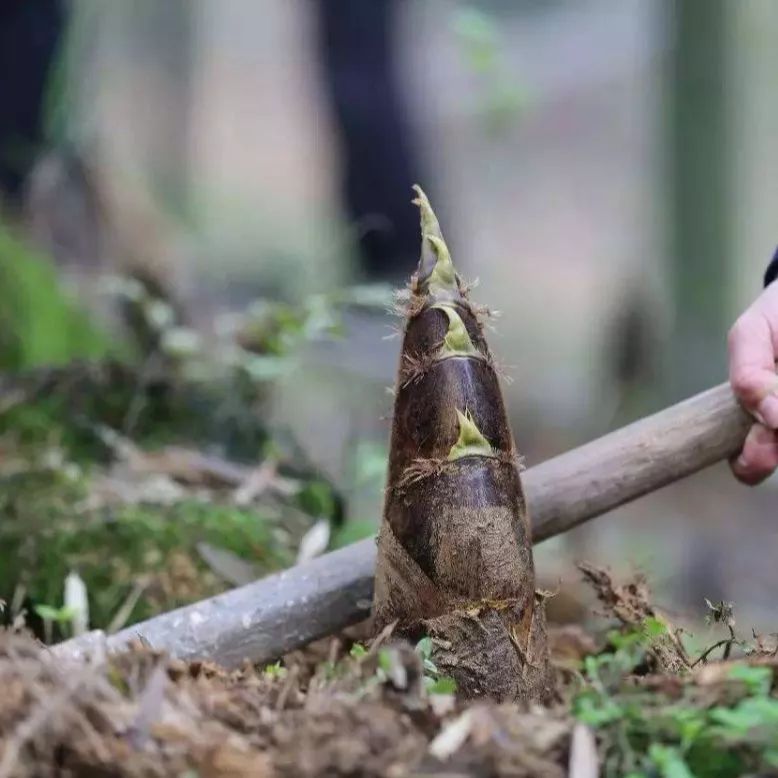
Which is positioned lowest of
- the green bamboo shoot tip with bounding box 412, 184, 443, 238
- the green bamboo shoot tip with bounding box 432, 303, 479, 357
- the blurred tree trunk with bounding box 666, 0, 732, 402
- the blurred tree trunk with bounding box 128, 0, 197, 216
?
the blurred tree trunk with bounding box 128, 0, 197, 216

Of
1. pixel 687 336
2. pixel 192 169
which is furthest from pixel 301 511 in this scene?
pixel 192 169

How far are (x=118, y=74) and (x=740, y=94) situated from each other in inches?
392

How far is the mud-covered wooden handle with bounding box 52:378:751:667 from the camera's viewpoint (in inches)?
66.7

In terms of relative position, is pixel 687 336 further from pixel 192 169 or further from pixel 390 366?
pixel 192 169

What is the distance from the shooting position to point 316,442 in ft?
12.4

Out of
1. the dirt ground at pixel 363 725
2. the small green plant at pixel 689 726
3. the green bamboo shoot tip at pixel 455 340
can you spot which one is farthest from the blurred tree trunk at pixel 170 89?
the small green plant at pixel 689 726

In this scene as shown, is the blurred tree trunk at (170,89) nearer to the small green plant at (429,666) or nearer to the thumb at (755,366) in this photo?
the thumb at (755,366)

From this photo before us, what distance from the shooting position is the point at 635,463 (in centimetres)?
170

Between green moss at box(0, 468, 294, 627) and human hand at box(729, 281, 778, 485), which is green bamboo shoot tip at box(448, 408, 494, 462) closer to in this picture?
human hand at box(729, 281, 778, 485)

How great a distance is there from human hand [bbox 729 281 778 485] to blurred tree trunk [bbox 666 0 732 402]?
13.5ft

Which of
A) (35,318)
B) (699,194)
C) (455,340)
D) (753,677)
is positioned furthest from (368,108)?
(753,677)

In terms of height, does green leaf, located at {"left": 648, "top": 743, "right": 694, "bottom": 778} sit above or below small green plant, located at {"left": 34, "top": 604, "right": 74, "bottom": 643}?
above

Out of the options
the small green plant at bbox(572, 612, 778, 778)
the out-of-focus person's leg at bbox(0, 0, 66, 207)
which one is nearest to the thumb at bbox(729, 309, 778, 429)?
the small green plant at bbox(572, 612, 778, 778)

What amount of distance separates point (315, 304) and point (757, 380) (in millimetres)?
1461
